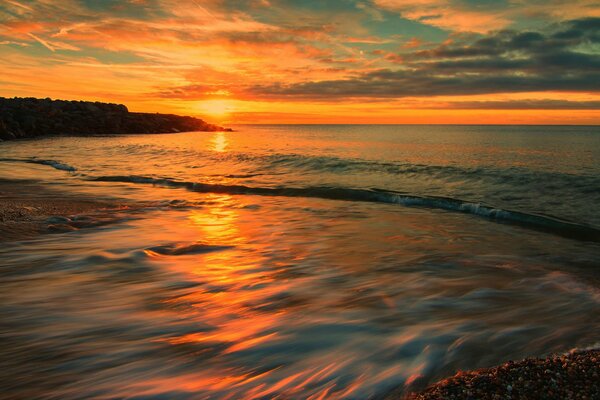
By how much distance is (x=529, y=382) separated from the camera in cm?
285

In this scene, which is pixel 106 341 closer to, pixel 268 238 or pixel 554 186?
pixel 268 238

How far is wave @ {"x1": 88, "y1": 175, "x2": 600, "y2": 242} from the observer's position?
359 inches

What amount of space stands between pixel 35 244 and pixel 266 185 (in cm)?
1004

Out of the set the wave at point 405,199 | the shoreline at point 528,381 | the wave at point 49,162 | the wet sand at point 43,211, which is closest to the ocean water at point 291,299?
the wave at point 405,199

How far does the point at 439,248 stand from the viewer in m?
7.60

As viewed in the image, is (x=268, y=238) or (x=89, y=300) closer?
(x=89, y=300)

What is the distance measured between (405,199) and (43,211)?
31.6ft

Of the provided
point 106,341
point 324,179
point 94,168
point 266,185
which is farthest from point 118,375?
point 94,168

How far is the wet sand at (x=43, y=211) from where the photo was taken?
312 inches

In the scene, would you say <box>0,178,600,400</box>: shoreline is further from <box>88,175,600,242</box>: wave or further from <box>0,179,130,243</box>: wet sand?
<box>0,179,130,243</box>: wet sand

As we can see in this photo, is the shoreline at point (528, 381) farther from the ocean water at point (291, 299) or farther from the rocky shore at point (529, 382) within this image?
the ocean water at point (291, 299)

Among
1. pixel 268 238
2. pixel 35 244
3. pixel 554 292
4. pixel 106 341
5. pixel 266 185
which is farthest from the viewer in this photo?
pixel 266 185

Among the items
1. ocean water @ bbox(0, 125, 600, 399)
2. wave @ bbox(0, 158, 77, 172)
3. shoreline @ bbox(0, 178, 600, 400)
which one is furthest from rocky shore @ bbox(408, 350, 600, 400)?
wave @ bbox(0, 158, 77, 172)

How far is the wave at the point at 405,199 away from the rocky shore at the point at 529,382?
6.33m
